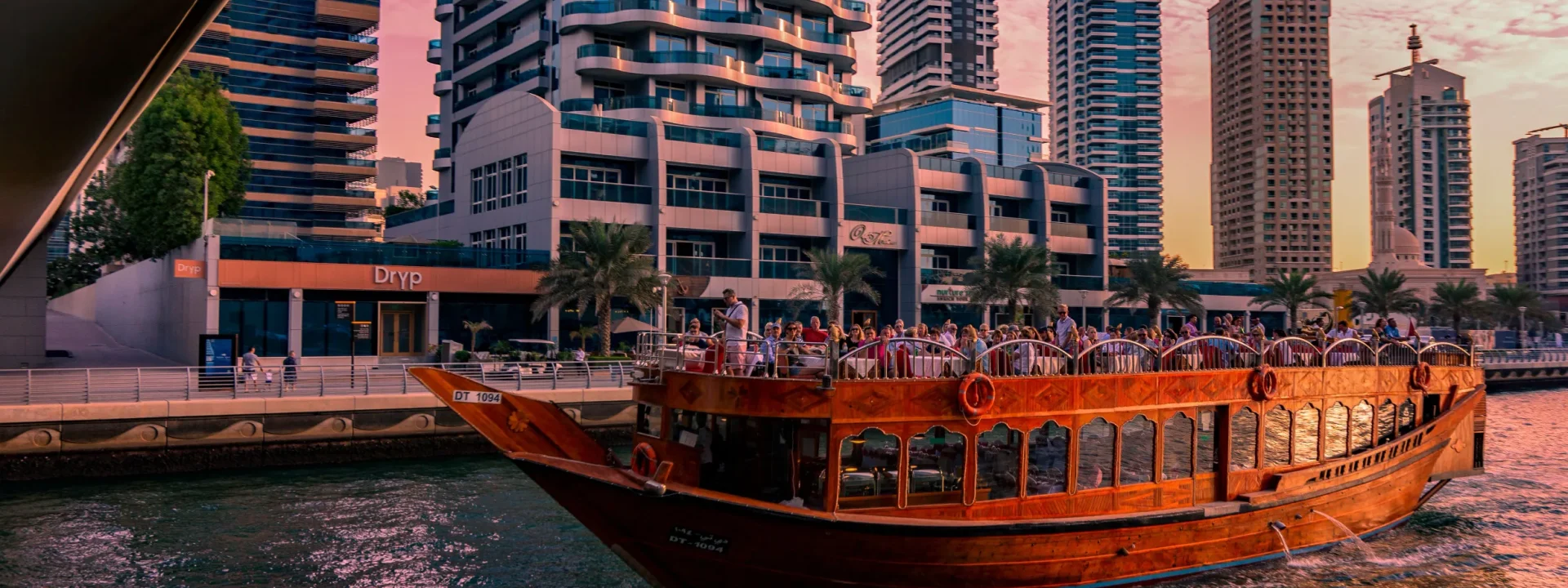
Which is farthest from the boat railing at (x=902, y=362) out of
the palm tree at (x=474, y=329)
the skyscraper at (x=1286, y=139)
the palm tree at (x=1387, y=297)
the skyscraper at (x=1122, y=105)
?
the skyscraper at (x=1286, y=139)

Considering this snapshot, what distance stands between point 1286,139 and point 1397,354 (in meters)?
144

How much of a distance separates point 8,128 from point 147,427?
20551 mm

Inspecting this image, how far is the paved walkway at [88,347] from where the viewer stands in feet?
120

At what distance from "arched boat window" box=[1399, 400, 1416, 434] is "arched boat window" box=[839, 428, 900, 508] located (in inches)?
445

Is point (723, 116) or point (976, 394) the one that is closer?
point (976, 394)

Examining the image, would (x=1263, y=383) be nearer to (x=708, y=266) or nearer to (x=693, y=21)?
(x=708, y=266)

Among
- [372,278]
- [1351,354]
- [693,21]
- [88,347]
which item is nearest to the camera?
[1351,354]

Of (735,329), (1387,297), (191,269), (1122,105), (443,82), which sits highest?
(1122,105)

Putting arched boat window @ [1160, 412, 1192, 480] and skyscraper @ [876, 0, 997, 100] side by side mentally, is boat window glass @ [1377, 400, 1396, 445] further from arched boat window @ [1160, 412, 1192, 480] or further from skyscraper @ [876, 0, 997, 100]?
skyscraper @ [876, 0, 997, 100]

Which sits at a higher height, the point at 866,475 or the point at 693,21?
the point at 693,21

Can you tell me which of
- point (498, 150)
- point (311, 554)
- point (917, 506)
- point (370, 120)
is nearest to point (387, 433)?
point (311, 554)

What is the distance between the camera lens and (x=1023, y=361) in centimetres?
1327

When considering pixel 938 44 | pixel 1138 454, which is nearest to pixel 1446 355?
pixel 1138 454

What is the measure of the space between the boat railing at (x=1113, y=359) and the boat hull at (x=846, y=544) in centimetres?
198
